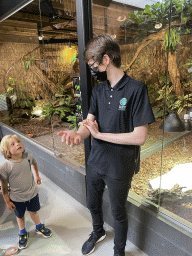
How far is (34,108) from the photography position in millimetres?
3615

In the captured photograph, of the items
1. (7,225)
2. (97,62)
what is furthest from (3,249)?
(97,62)

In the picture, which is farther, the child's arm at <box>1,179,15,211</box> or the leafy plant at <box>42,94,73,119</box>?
the leafy plant at <box>42,94,73,119</box>

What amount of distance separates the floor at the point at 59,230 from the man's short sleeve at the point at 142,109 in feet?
4.07

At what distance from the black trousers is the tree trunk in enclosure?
0.72 m

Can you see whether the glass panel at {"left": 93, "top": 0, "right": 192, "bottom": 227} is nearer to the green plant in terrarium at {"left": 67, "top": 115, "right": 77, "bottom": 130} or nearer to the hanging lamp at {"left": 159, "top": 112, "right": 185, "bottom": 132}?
the hanging lamp at {"left": 159, "top": 112, "right": 185, "bottom": 132}

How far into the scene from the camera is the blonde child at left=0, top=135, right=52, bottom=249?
5.40ft

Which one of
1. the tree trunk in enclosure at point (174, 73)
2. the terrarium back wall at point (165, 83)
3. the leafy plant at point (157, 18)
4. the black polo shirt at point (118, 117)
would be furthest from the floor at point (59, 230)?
the leafy plant at point (157, 18)

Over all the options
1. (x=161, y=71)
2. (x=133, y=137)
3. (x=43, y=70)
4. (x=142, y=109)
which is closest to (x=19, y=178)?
(x=133, y=137)

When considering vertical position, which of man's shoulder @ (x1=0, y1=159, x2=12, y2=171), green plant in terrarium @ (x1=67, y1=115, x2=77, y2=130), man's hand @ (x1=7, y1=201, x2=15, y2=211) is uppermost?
green plant in terrarium @ (x1=67, y1=115, x2=77, y2=130)

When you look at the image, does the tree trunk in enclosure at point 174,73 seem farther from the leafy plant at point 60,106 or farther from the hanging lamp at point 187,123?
the leafy plant at point 60,106

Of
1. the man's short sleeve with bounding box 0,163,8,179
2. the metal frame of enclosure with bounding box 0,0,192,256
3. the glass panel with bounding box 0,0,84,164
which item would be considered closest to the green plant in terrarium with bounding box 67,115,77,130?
the glass panel with bounding box 0,0,84,164

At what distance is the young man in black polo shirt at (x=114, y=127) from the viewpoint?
117cm

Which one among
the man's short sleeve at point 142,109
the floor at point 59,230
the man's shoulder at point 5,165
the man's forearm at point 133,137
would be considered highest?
the man's short sleeve at point 142,109

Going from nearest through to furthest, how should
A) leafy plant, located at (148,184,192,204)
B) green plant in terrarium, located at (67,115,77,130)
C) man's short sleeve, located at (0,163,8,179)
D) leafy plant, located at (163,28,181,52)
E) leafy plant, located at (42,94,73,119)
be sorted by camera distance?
leafy plant, located at (163,28,181,52) → leafy plant, located at (148,184,192,204) → man's short sleeve, located at (0,163,8,179) → green plant in terrarium, located at (67,115,77,130) → leafy plant, located at (42,94,73,119)
